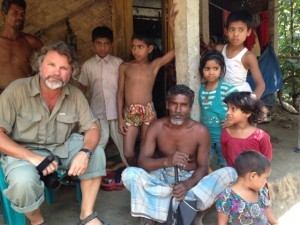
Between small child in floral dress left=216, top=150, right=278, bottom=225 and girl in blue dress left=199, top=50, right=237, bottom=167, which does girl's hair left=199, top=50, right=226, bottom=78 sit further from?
small child in floral dress left=216, top=150, right=278, bottom=225

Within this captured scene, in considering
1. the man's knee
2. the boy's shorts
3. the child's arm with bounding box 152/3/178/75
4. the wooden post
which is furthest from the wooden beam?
the man's knee

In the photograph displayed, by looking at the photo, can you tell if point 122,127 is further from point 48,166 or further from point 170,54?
point 48,166

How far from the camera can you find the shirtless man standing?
365 centimetres

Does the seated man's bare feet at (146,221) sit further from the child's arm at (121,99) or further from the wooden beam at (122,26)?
the wooden beam at (122,26)

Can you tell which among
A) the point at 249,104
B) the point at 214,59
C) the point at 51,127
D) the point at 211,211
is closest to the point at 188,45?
the point at 214,59

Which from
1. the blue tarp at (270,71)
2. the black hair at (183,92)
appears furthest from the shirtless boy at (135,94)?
the blue tarp at (270,71)

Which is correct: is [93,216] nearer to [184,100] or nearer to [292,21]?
[184,100]

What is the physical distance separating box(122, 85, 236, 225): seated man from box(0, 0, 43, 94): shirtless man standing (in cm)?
169

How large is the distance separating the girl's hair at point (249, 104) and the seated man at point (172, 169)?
36 centimetres

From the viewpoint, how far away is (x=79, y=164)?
8.58 feet

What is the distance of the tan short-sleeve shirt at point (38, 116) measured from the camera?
277cm

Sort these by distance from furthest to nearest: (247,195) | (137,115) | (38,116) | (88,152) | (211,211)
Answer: (137,115) → (211,211) → (38,116) → (88,152) → (247,195)

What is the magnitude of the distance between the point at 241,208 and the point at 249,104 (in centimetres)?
82

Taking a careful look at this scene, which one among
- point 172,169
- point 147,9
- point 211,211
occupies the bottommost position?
point 211,211
